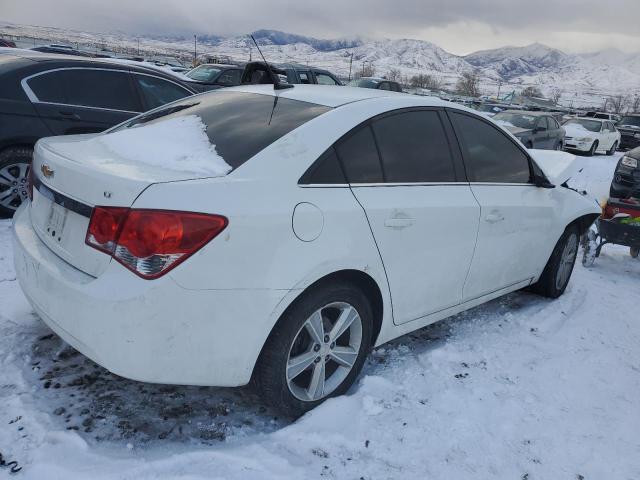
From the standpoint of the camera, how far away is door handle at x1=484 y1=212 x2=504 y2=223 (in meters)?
3.47

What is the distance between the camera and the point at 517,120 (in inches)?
643

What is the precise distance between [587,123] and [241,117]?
22417 millimetres

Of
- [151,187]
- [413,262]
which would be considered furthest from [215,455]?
[413,262]

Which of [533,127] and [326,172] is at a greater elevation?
[533,127]

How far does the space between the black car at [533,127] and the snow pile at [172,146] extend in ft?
45.6

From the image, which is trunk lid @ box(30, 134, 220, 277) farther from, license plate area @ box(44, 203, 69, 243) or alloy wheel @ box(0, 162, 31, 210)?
alloy wheel @ box(0, 162, 31, 210)

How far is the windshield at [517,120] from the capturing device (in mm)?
15992

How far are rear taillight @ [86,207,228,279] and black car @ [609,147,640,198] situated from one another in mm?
7247

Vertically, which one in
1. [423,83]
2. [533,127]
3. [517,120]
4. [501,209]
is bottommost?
[501,209]

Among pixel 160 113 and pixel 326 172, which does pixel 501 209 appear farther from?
pixel 160 113

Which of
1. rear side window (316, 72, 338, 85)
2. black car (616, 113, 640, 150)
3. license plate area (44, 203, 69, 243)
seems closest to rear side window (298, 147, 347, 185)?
license plate area (44, 203, 69, 243)

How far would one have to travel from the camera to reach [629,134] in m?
24.8

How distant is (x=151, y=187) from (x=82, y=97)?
422 cm

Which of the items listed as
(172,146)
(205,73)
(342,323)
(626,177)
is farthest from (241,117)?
(205,73)
